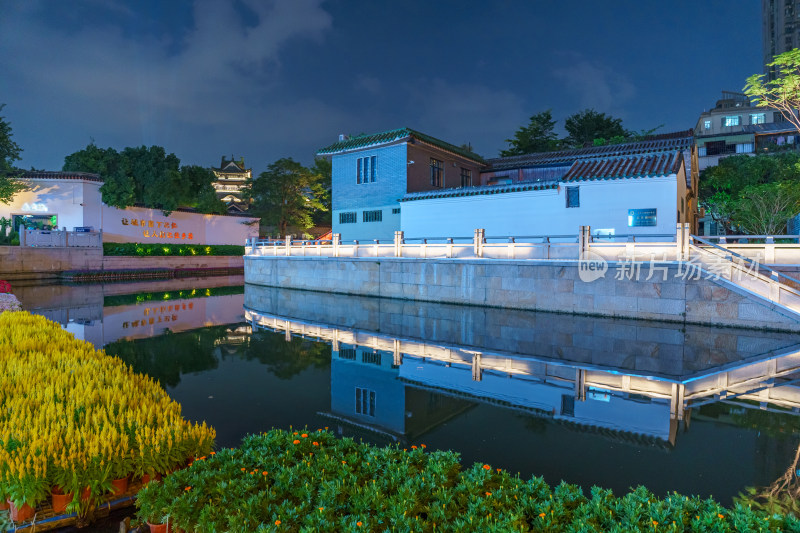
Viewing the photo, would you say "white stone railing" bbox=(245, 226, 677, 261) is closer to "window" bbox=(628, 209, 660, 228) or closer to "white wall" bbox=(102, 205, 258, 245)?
"window" bbox=(628, 209, 660, 228)

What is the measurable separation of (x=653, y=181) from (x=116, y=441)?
19307 mm

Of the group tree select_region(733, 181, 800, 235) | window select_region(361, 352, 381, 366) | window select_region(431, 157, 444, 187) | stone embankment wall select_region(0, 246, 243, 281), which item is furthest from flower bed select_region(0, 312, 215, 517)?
stone embankment wall select_region(0, 246, 243, 281)

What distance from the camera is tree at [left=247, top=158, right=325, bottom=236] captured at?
38969mm

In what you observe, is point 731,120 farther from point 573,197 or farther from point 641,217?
point 573,197

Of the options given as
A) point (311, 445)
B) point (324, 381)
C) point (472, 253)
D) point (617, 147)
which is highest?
point (617, 147)

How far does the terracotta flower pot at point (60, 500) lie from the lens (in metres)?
3.57

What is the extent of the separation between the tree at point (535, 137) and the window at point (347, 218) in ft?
Result: 66.9

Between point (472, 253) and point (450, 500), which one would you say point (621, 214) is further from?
point (450, 500)

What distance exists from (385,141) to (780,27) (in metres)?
92.3

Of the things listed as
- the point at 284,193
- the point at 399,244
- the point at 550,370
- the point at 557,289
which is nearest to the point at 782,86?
the point at 557,289

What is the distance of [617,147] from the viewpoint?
83.6ft

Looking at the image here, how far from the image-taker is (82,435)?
383cm

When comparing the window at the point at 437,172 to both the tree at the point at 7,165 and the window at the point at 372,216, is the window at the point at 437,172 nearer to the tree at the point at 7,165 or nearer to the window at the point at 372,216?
the window at the point at 372,216

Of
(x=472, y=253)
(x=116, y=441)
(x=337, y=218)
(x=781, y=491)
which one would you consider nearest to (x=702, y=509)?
(x=781, y=491)
